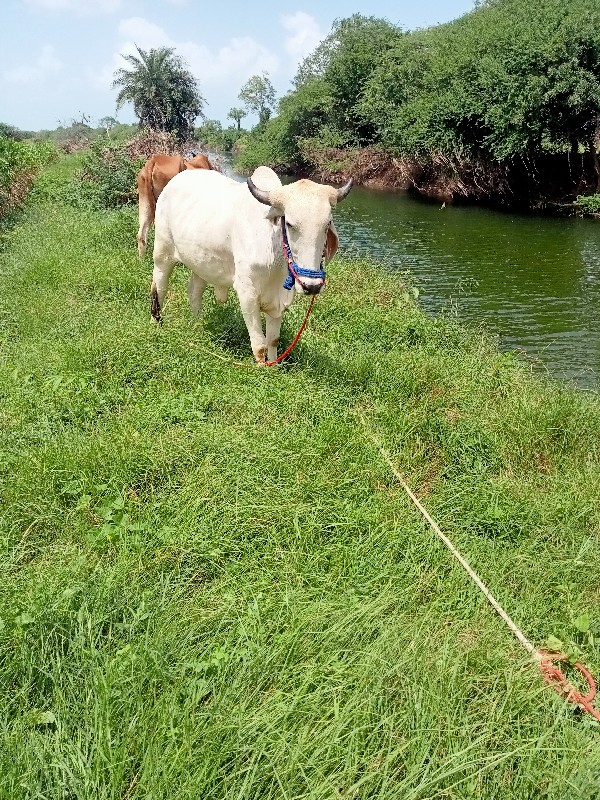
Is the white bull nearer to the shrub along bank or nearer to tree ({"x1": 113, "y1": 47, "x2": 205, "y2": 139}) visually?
the shrub along bank

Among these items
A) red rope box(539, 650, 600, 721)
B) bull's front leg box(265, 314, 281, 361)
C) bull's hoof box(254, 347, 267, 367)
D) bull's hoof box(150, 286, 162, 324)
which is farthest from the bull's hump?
red rope box(539, 650, 600, 721)

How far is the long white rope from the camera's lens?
107 inches

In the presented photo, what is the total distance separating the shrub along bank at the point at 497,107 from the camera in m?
19.0

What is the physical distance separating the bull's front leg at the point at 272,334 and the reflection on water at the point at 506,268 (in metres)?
3.47

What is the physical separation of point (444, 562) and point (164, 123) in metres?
39.9

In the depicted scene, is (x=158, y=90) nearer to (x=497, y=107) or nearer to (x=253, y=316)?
(x=497, y=107)

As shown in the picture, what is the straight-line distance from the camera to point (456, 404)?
16.6 ft

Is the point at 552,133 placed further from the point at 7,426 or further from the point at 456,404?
the point at 7,426

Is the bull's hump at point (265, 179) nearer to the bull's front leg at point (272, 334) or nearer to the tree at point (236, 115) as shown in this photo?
the bull's front leg at point (272, 334)

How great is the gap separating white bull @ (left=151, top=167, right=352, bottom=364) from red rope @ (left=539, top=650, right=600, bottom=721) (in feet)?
8.63

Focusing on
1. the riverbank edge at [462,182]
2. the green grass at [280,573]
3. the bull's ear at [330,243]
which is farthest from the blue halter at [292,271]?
the riverbank edge at [462,182]

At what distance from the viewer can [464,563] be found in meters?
3.14

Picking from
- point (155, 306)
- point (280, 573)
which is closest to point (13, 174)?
point (155, 306)

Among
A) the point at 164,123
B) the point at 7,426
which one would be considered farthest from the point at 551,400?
the point at 164,123
